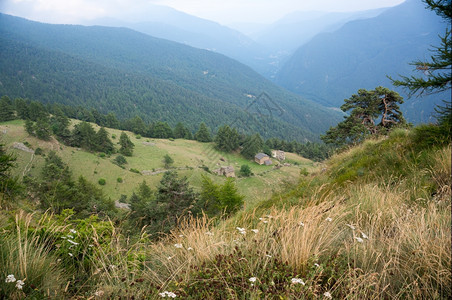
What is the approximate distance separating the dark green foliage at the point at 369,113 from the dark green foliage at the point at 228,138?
1950 inches

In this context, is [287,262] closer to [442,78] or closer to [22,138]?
[442,78]

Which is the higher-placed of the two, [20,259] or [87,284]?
[20,259]

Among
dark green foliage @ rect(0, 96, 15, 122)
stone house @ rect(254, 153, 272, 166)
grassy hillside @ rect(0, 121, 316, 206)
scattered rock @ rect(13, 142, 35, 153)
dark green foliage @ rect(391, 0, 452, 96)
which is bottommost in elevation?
stone house @ rect(254, 153, 272, 166)

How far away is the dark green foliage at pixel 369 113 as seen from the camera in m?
13.8

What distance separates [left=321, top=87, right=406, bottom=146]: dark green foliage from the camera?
13.8 m

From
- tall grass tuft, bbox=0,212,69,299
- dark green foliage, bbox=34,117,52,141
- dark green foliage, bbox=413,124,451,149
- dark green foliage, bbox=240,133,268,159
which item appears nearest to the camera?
tall grass tuft, bbox=0,212,69,299

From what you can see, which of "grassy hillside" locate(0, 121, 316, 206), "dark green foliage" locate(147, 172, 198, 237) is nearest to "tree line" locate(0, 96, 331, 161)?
"grassy hillside" locate(0, 121, 316, 206)

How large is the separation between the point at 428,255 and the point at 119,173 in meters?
48.5

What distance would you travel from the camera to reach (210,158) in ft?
206

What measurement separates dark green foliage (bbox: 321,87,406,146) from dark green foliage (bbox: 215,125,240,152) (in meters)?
49.5

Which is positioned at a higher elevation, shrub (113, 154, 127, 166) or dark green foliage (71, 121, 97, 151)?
dark green foliage (71, 121, 97, 151)

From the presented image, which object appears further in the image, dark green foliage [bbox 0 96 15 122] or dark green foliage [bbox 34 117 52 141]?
dark green foliage [bbox 0 96 15 122]

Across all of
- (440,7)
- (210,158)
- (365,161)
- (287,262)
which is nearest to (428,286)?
(287,262)

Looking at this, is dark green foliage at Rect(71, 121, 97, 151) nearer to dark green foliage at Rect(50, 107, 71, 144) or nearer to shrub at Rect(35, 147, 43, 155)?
dark green foliage at Rect(50, 107, 71, 144)
